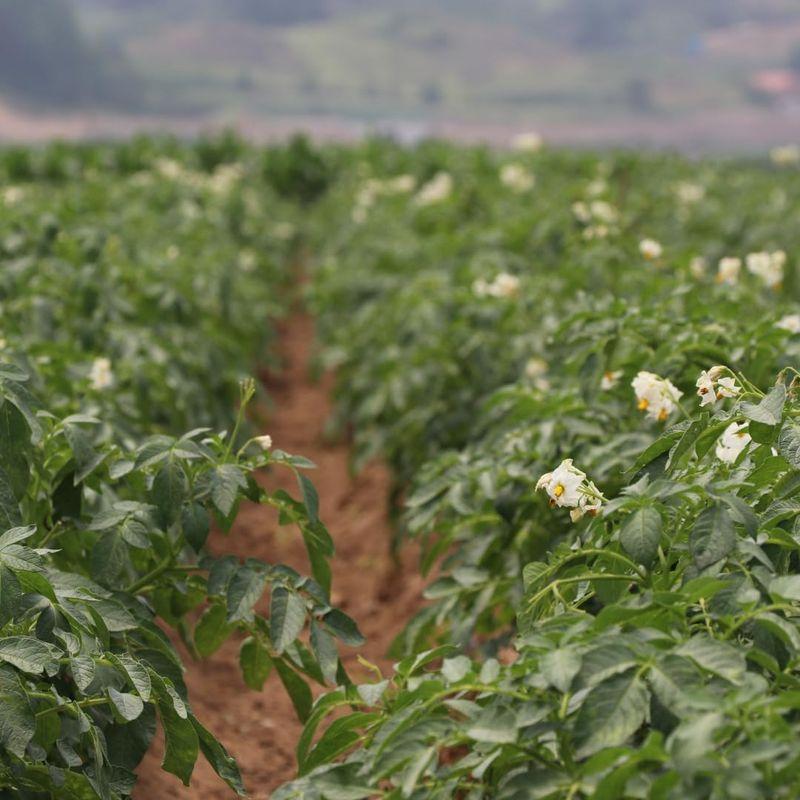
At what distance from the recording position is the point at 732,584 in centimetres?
163

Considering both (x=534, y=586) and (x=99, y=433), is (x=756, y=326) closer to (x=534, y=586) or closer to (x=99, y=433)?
(x=534, y=586)

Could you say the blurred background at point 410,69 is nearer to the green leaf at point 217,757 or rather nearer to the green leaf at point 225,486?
the green leaf at point 225,486

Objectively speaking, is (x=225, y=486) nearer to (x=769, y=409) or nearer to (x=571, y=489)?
(x=571, y=489)

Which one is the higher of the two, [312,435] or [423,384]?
[423,384]

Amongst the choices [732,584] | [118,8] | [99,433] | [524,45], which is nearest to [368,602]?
[99,433]

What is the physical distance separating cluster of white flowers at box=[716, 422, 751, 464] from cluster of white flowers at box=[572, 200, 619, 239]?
2.67 metres

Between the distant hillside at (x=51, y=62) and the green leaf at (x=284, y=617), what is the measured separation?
2711cm

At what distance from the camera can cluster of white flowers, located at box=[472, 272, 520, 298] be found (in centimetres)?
423

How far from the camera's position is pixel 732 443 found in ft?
6.86

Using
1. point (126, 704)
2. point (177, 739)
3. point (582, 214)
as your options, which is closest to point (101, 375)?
point (177, 739)

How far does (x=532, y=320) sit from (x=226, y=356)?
1821mm

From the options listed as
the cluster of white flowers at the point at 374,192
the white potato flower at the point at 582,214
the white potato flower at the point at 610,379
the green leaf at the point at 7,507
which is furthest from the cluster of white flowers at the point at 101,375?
the cluster of white flowers at the point at 374,192

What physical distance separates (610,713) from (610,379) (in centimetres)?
157

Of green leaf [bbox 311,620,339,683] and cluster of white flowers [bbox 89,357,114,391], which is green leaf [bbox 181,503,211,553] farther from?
cluster of white flowers [bbox 89,357,114,391]
